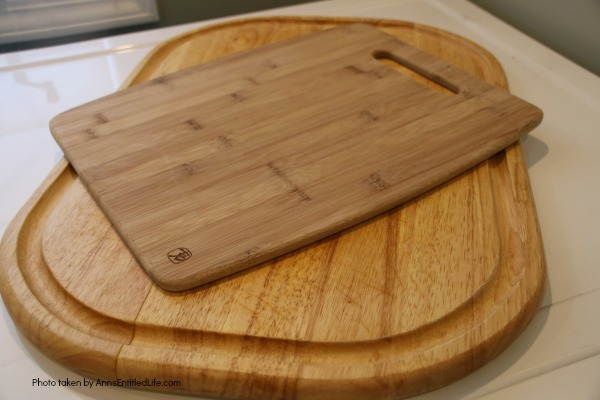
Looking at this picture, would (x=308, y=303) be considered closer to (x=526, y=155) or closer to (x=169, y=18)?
(x=526, y=155)

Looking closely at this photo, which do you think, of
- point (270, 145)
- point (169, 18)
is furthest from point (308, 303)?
point (169, 18)

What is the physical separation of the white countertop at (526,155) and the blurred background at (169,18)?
36 mm

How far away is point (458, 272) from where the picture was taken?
1.69ft

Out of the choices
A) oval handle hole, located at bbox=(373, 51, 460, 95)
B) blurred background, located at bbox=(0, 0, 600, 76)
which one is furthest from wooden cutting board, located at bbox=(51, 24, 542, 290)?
blurred background, located at bbox=(0, 0, 600, 76)

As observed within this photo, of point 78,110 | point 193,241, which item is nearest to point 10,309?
point 193,241

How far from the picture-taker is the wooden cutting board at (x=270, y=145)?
0.54 m

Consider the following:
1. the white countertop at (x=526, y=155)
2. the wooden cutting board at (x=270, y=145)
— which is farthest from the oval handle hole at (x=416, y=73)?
the white countertop at (x=526, y=155)

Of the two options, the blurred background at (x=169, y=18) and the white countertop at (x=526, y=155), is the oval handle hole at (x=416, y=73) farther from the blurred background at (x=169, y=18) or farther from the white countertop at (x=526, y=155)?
the blurred background at (x=169, y=18)

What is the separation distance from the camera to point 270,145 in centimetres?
65

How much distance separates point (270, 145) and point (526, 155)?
316mm

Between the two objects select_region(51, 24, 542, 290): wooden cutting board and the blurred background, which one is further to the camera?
the blurred background

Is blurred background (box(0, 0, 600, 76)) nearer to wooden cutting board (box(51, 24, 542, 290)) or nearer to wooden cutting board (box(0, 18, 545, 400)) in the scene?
wooden cutting board (box(51, 24, 542, 290))

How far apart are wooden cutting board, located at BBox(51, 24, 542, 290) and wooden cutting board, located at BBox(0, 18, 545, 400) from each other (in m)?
0.02

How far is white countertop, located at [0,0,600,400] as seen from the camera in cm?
47
